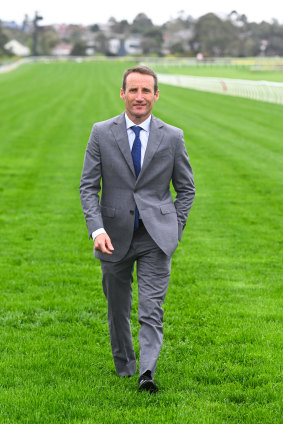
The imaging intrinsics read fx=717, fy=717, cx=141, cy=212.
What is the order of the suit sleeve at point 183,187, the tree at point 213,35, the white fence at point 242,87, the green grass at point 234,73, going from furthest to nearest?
the tree at point 213,35 → the green grass at point 234,73 → the white fence at point 242,87 → the suit sleeve at point 183,187

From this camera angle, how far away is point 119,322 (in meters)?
4.50

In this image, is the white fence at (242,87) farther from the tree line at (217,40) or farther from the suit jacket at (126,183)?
the tree line at (217,40)

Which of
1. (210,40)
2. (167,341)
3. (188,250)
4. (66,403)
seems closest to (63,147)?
(188,250)

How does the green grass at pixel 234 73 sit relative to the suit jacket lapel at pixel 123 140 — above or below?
below

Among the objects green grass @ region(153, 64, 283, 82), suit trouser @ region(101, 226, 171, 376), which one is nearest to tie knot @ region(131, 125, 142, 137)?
suit trouser @ region(101, 226, 171, 376)

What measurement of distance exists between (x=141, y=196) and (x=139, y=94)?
1.95ft

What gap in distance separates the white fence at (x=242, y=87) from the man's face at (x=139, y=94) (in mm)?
27424

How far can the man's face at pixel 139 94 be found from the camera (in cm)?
411

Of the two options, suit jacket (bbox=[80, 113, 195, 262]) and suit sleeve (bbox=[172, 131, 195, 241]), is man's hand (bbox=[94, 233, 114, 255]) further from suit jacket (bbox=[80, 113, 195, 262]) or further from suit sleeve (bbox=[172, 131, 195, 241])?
suit sleeve (bbox=[172, 131, 195, 241])

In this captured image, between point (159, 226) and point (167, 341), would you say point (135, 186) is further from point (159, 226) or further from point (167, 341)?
point (167, 341)

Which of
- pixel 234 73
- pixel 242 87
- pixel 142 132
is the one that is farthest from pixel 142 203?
pixel 234 73

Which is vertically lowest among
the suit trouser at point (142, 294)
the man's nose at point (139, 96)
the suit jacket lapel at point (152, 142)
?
the suit trouser at point (142, 294)

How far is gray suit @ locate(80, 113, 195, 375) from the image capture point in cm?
421

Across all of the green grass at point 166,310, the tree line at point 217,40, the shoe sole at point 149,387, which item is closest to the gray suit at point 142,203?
the shoe sole at point 149,387
